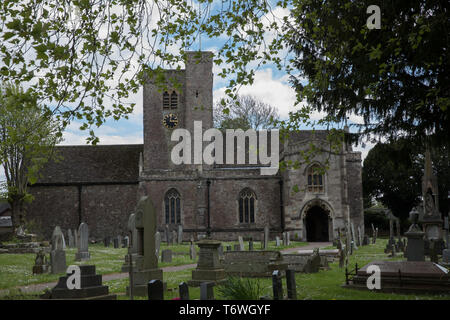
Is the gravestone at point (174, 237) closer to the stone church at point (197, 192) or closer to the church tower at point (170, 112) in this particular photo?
the stone church at point (197, 192)

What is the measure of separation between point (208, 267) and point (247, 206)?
23.4 m

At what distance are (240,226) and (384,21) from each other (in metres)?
27.0

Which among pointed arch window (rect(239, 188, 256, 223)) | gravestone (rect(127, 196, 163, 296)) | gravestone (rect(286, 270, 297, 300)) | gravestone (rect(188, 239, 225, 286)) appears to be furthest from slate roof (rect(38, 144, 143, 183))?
gravestone (rect(286, 270, 297, 300))

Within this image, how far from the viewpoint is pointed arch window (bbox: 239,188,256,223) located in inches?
1372

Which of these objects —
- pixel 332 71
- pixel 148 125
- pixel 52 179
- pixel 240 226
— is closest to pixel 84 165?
pixel 52 179

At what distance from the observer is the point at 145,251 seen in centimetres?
1042

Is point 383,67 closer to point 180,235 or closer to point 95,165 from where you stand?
point 180,235

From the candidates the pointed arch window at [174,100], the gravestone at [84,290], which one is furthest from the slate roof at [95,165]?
the gravestone at [84,290]

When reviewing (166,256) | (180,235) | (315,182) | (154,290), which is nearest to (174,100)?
(180,235)

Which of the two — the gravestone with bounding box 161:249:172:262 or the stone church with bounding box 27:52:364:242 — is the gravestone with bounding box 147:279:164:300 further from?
the stone church with bounding box 27:52:364:242

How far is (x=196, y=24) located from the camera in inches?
322

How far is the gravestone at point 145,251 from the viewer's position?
10.3 metres

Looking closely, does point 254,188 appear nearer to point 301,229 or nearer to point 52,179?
point 301,229

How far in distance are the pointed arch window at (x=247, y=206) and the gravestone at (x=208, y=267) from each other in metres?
23.0
